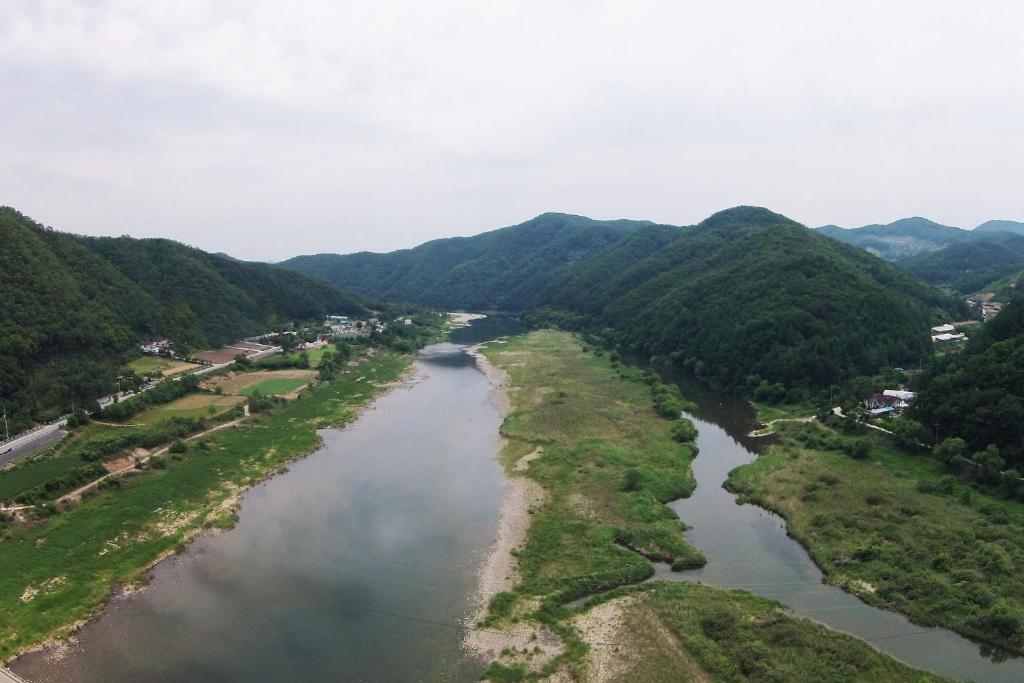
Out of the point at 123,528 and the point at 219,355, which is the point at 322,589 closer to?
the point at 123,528

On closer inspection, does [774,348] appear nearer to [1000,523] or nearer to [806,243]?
[1000,523]

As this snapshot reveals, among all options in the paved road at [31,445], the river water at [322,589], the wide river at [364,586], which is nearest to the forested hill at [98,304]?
the paved road at [31,445]

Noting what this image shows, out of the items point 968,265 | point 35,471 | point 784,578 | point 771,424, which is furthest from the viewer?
point 968,265

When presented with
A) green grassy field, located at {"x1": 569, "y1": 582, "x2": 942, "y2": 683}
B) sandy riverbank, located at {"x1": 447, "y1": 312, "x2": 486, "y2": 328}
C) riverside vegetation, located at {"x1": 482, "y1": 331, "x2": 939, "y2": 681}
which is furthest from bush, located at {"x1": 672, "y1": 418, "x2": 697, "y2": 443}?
sandy riverbank, located at {"x1": 447, "y1": 312, "x2": 486, "y2": 328}

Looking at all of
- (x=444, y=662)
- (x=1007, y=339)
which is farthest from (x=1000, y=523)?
(x=444, y=662)

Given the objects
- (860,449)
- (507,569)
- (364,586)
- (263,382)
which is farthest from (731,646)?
(263,382)

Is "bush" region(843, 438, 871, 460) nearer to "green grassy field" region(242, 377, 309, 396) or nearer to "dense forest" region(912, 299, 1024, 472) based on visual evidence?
"dense forest" region(912, 299, 1024, 472)
